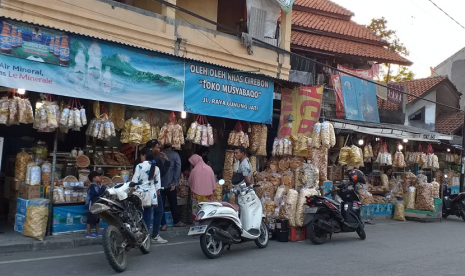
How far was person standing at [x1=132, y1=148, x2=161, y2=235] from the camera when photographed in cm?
780

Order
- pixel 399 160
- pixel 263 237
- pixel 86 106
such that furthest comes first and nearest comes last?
1. pixel 399 160
2. pixel 86 106
3. pixel 263 237

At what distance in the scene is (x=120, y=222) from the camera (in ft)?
21.6

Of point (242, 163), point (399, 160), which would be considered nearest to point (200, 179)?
point (242, 163)

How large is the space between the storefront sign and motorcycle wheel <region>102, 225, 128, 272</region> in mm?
3622

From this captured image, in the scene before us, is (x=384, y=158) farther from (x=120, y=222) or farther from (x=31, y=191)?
(x=31, y=191)

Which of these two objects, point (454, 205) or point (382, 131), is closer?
point (382, 131)

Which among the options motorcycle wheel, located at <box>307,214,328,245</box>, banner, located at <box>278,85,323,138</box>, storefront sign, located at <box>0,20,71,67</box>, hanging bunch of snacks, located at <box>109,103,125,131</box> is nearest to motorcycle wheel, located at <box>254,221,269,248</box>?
motorcycle wheel, located at <box>307,214,328,245</box>

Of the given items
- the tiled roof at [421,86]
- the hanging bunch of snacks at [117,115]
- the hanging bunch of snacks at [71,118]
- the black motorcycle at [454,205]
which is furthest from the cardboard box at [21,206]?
the tiled roof at [421,86]

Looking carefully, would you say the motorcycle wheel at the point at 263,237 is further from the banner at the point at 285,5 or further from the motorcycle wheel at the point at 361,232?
the banner at the point at 285,5

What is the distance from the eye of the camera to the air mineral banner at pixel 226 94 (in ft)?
33.9

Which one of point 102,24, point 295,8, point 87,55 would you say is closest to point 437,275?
point 87,55

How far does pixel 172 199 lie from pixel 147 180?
2201mm

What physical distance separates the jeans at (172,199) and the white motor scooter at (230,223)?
1975mm

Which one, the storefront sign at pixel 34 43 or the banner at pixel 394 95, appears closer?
the storefront sign at pixel 34 43
